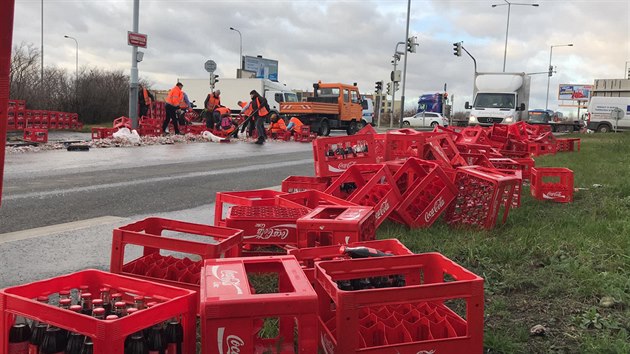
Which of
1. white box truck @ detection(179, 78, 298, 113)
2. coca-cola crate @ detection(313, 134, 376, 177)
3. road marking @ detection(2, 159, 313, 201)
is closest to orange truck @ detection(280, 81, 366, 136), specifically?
white box truck @ detection(179, 78, 298, 113)

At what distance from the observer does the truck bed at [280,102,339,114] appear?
28.0 meters

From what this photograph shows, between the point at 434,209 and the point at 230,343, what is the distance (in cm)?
370

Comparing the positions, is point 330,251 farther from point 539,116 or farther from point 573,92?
point 573,92

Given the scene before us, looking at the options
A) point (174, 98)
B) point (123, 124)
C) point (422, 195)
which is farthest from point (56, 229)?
point (174, 98)

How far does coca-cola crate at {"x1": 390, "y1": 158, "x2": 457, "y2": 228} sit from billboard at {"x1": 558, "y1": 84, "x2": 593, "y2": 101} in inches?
Answer: 3993

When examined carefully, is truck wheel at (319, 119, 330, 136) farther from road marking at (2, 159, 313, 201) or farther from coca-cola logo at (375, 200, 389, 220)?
coca-cola logo at (375, 200, 389, 220)

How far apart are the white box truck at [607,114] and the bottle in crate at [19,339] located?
41.9m

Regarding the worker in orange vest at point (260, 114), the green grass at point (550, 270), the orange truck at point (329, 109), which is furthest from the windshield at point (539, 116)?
the green grass at point (550, 270)

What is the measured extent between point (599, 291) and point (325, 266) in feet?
6.75

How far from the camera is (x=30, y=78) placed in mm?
29062

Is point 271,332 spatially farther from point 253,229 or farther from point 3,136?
point 3,136

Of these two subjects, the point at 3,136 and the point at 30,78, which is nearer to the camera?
the point at 3,136

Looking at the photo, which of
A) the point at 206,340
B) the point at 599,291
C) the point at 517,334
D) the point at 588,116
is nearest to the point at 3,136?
the point at 206,340

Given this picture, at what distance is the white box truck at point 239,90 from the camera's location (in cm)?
4016
